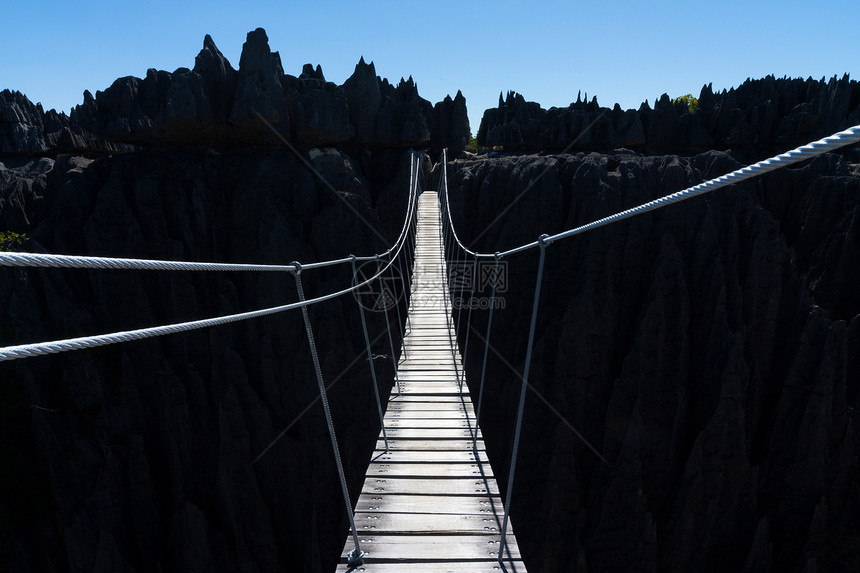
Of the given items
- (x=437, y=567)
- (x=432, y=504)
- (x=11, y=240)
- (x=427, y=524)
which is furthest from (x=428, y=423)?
(x=11, y=240)

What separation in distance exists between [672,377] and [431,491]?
956 centimetres

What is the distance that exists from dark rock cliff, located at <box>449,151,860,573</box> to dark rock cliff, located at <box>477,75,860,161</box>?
25.3 ft

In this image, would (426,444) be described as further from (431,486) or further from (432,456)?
(431,486)

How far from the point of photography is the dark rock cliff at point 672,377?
9219 mm

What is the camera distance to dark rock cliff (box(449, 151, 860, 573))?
9219 millimetres

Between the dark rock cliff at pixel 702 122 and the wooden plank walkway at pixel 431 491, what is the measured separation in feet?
58.6

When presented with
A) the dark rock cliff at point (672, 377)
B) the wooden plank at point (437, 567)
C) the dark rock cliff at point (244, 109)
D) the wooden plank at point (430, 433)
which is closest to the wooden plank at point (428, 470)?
the wooden plank at point (430, 433)

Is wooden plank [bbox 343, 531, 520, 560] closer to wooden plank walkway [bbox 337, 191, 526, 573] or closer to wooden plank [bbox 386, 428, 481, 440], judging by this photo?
wooden plank walkway [bbox 337, 191, 526, 573]

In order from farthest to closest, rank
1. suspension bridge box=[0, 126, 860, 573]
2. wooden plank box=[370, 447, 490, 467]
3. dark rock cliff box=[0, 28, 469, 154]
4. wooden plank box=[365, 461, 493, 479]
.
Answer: dark rock cliff box=[0, 28, 469, 154] < wooden plank box=[370, 447, 490, 467] < wooden plank box=[365, 461, 493, 479] < suspension bridge box=[0, 126, 860, 573]

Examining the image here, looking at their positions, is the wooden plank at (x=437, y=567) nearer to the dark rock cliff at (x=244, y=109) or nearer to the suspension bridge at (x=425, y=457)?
the suspension bridge at (x=425, y=457)

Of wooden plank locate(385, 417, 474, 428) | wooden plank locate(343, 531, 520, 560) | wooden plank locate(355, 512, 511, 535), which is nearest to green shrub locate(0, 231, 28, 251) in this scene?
wooden plank locate(385, 417, 474, 428)

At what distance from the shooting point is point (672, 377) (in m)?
10.5

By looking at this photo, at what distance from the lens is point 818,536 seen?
8.68m

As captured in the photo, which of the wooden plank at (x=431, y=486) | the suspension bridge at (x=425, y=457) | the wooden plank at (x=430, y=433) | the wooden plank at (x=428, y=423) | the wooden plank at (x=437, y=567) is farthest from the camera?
the wooden plank at (x=428, y=423)
